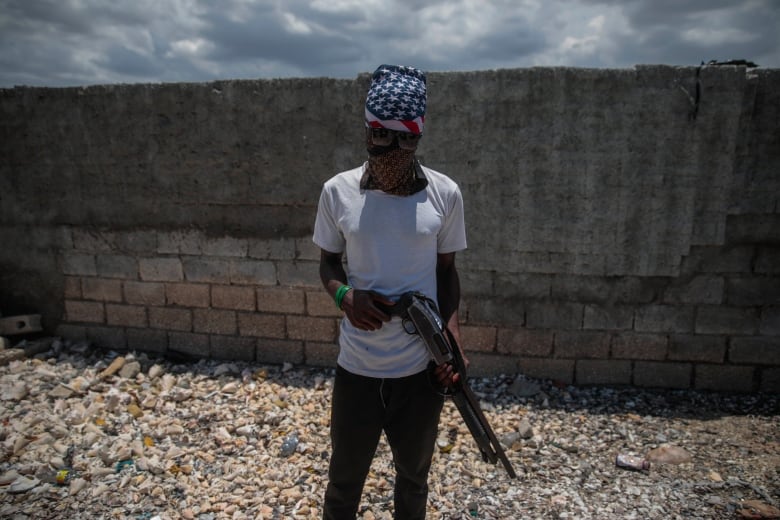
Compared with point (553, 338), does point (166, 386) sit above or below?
below

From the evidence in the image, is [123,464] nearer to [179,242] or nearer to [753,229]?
[179,242]

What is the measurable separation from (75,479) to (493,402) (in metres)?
2.91

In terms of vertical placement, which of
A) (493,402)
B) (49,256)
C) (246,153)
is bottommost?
(493,402)

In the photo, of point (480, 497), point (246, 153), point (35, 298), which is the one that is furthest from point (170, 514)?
point (35, 298)

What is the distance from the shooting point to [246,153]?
3.96 meters

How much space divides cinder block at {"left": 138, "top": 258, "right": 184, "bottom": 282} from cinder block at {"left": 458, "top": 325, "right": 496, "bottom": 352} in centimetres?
269

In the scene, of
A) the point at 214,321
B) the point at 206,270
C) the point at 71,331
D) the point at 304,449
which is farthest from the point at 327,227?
the point at 71,331

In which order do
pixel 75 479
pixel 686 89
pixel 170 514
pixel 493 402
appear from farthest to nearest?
pixel 493 402, pixel 686 89, pixel 75 479, pixel 170 514

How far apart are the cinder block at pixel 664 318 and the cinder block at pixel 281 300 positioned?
9.42 ft

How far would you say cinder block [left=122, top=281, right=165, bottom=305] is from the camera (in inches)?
172

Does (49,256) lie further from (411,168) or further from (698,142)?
(698,142)

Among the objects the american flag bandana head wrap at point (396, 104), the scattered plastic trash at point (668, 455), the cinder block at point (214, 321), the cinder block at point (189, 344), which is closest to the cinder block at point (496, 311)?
the scattered plastic trash at point (668, 455)

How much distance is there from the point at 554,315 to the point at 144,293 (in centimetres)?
381

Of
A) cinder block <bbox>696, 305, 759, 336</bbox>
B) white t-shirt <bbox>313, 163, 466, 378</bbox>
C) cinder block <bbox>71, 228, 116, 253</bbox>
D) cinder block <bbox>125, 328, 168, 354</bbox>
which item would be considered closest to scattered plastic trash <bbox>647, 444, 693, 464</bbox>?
cinder block <bbox>696, 305, 759, 336</bbox>
